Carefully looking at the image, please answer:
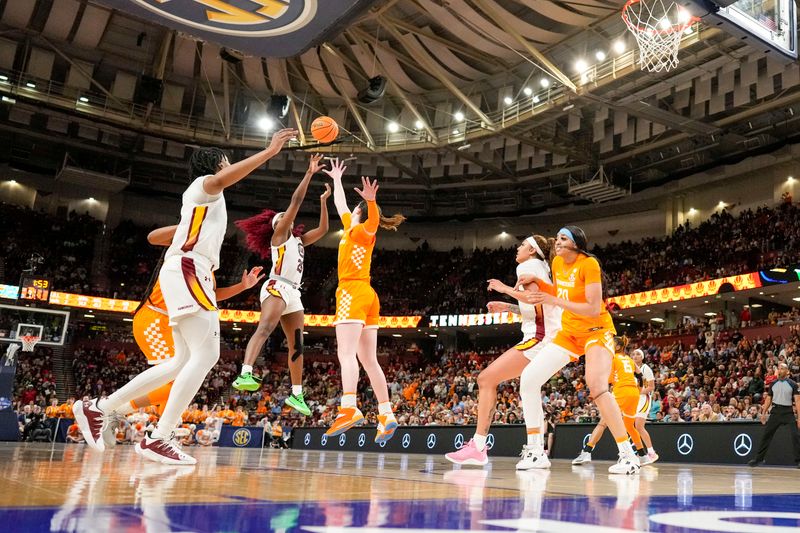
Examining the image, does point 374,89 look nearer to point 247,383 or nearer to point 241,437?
point 241,437

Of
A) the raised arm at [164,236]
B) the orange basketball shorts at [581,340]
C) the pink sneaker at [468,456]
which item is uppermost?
the raised arm at [164,236]

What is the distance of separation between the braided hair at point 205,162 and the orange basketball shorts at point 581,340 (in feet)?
9.99

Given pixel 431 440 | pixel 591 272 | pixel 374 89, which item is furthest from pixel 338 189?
pixel 374 89

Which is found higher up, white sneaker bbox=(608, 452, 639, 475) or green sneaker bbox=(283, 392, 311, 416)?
green sneaker bbox=(283, 392, 311, 416)

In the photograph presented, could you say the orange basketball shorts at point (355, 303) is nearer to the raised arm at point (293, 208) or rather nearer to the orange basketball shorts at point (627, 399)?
the raised arm at point (293, 208)

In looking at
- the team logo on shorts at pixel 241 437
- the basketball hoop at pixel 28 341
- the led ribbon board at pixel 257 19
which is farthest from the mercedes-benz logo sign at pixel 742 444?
the basketball hoop at pixel 28 341

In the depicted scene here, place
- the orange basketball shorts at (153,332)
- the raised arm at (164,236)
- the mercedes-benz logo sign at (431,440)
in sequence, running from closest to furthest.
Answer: the raised arm at (164,236), the orange basketball shorts at (153,332), the mercedes-benz logo sign at (431,440)

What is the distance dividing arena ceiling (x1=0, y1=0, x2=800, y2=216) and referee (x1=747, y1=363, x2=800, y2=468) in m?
11.1

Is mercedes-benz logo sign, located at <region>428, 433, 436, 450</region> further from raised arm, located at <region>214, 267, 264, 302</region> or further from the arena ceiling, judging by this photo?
the arena ceiling

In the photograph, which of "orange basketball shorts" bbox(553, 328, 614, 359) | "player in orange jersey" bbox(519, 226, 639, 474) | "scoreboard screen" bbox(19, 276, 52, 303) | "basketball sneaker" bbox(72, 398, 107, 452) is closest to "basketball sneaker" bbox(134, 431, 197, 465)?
"basketball sneaker" bbox(72, 398, 107, 452)

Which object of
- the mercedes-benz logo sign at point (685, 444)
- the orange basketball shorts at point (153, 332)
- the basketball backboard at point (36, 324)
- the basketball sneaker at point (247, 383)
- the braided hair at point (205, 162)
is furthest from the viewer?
the basketball backboard at point (36, 324)

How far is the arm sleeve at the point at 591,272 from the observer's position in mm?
5562

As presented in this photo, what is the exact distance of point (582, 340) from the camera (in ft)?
18.9

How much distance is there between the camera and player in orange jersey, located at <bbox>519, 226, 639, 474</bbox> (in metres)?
5.61
